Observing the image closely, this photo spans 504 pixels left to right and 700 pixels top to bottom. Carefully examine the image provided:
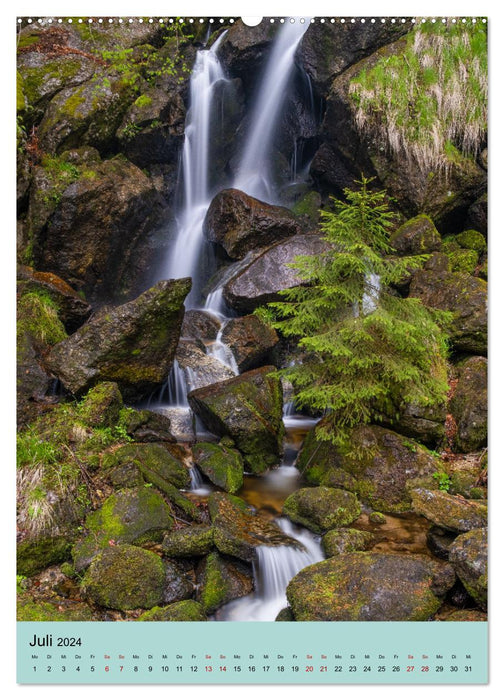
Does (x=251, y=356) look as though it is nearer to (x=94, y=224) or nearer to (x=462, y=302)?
(x=462, y=302)

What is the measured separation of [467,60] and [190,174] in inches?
279

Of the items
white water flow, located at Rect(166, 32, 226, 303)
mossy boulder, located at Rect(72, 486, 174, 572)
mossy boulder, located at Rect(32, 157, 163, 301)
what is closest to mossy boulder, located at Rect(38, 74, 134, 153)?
mossy boulder, located at Rect(32, 157, 163, 301)

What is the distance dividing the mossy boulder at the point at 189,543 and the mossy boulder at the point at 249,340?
4628 mm

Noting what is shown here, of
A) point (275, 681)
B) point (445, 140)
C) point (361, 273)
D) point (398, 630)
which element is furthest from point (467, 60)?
point (275, 681)

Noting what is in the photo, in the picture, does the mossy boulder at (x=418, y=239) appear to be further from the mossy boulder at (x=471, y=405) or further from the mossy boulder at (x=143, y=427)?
the mossy boulder at (x=143, y=427)

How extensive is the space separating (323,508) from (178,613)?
1973mm

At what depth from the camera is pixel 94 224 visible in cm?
965

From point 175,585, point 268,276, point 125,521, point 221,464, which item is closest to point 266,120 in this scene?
point 268,276

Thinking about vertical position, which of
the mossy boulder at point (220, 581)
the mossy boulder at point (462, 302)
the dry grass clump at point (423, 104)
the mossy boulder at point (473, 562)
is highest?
the dry grass clump at point (423, 104)

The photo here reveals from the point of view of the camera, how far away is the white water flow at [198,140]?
1230 centimetres

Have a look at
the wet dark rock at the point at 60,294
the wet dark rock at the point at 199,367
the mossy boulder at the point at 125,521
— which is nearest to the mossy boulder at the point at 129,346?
the wet dark rock at the point at 199,367

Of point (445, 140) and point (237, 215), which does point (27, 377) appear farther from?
point (445, 140)

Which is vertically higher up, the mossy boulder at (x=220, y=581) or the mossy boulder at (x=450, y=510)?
the mossy boulder at (x=450, y=510)

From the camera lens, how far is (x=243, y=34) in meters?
11.9
